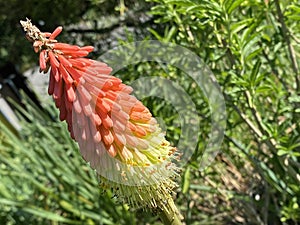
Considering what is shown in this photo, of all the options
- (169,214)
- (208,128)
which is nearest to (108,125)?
(169,214)

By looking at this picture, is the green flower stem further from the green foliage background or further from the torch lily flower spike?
the green foliage background

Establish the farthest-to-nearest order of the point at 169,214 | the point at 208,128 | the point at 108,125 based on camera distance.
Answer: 1. the point at 208,128
2. the point at 169,214
3. the point at 108,125

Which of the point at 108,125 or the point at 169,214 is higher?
the point at 108,125

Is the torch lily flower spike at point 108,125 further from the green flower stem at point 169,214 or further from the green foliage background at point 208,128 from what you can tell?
the green foliage background at point 208,128

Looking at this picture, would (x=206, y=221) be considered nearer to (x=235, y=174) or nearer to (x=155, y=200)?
(x=235, y=174)

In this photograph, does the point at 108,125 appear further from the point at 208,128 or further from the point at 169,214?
the point at 208,128

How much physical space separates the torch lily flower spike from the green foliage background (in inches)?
26.5

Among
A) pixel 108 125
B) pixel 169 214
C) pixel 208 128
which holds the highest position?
pixel 108 125

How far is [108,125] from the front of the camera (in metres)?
1.52

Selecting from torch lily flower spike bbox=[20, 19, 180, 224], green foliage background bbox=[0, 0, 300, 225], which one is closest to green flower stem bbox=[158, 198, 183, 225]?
torch lily flower spike bbox=[20, 19, 180, 224]

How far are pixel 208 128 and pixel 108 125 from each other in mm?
1387

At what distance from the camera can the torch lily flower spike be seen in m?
1.49

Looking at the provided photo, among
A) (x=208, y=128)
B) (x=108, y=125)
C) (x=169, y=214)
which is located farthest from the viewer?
(x=208, y=128)

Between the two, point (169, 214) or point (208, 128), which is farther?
point (208, 128)
